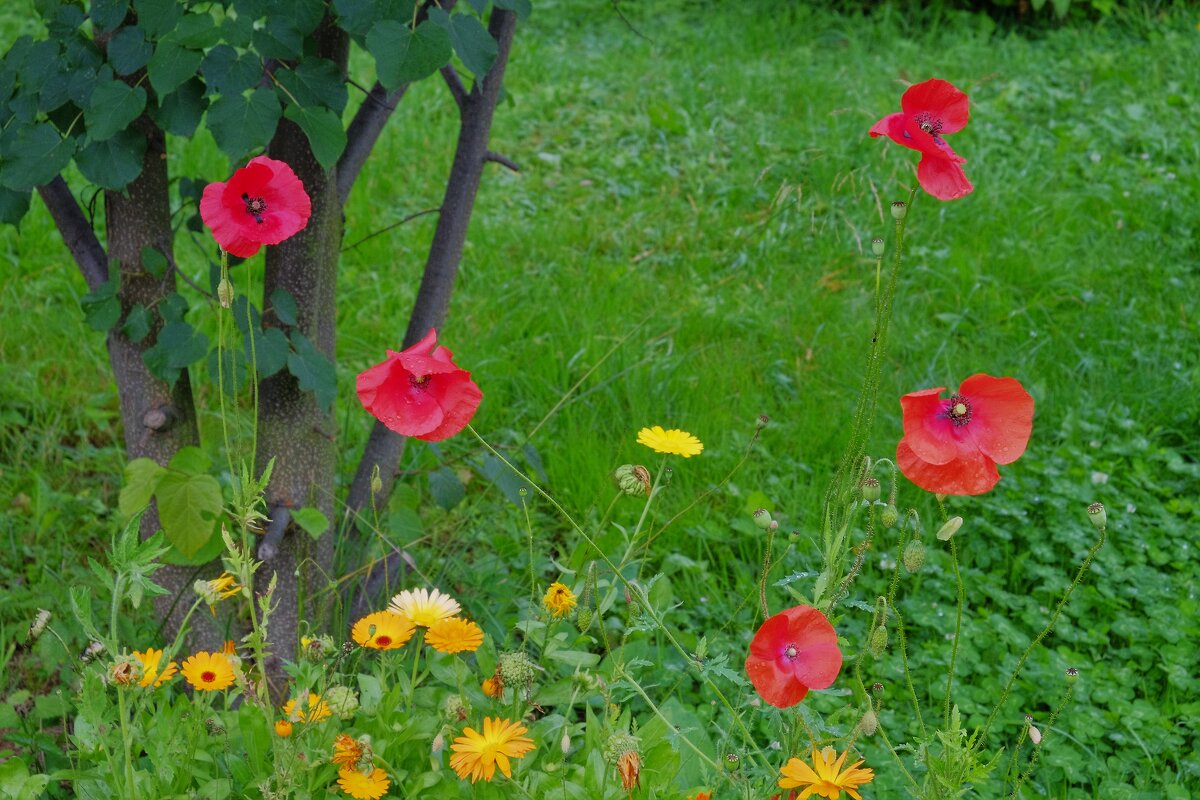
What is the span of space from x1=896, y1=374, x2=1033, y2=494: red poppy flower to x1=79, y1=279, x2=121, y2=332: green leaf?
4.45 feet

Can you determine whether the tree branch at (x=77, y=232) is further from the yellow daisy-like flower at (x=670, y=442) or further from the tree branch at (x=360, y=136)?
the yellow daisy-like flower at (x=670, y=442)

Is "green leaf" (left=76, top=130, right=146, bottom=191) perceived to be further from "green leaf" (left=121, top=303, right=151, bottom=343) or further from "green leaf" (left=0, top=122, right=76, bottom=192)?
"green leaf" (left=121, top=303, right=151, bottom=343)

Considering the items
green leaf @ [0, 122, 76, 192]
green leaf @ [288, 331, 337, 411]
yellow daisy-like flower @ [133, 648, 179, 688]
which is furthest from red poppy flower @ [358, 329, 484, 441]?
green leaf @ [0, 122, 76, 192]

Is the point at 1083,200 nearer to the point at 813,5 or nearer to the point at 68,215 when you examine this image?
the point at 813,5

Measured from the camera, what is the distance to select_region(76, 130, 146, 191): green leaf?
5.91 ft

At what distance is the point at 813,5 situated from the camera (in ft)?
18.8

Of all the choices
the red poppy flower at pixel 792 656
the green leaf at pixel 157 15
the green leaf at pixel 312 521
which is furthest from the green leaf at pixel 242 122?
the red poppy flower at pixel 792 656

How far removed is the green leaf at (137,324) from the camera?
6.56ft

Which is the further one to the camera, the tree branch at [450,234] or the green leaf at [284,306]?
the tree branch at [450,234]

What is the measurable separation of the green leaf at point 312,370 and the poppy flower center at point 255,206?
532mm

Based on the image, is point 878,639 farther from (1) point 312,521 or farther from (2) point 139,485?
(2) point 139,485

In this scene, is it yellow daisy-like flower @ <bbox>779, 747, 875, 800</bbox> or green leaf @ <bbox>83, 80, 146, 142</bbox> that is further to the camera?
green leaf @ <bbox>83, 80, 146, 142</bbox>

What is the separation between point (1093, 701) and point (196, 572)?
1605 mm

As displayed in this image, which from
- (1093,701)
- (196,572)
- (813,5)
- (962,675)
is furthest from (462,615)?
(813,5)
